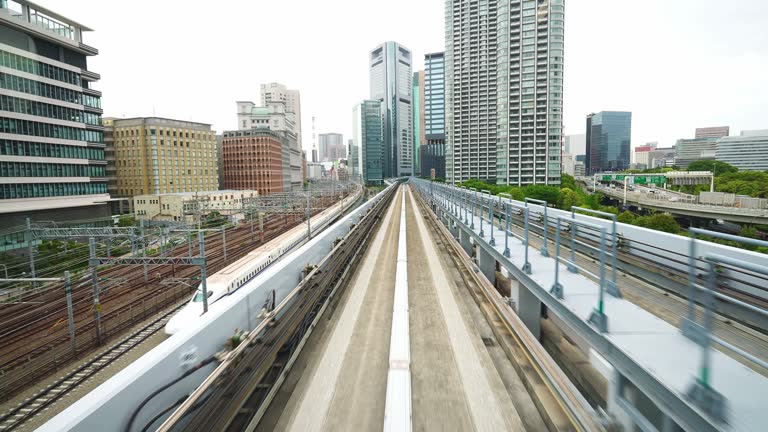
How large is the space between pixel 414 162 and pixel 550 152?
13640 cm

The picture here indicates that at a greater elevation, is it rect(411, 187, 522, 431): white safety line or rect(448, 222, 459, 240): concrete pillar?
rect(448, 222, 459, 240): concrete pillar

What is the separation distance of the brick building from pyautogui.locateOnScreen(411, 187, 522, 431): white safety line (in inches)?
3520

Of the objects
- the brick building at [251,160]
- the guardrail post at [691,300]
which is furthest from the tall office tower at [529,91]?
the guardrail post at [691,300]

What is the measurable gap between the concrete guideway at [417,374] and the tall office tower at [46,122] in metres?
43.0

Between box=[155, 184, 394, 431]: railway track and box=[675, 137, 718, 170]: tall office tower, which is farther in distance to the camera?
box=[675, 137, 718, 170]: tall office tower

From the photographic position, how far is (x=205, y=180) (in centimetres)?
7488

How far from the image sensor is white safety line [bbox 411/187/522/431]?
3.81 meters

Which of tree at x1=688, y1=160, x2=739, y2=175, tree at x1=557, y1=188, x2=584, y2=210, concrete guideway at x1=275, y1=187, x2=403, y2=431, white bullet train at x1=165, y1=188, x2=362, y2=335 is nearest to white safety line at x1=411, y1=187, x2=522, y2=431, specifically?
concrete guideway at x1=275, y1=187, x2=403, y2=431

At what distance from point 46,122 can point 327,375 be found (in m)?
49.2

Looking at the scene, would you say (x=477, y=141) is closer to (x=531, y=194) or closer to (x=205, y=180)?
(x=531, y=194)

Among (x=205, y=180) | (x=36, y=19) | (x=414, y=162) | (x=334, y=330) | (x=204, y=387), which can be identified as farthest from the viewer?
(x=414, y=162)

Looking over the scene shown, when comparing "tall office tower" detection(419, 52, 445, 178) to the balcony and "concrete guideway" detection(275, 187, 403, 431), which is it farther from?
"concrete guideway" detection(275, 187, 403, 431)

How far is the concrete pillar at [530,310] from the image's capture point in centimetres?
611

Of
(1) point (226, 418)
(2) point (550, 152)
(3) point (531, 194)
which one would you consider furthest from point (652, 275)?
(2) point (550, 152)
